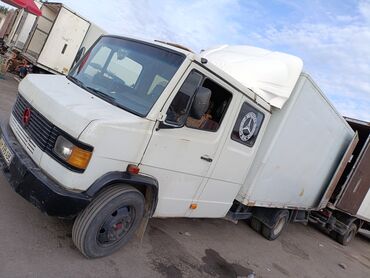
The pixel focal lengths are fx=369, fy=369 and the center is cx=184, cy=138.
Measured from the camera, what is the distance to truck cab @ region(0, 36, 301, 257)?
354 centimetres

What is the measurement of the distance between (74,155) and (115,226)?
1004 millimetres

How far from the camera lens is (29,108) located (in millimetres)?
4062

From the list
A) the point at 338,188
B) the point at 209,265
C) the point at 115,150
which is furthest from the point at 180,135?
the point at 338,188

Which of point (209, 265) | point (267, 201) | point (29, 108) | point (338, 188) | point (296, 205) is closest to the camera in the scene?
point (29, 108)

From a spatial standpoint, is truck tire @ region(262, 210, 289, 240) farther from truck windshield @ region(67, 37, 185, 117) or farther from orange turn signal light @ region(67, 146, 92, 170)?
orange turn signal light @ region(67, 146, 92, 170)

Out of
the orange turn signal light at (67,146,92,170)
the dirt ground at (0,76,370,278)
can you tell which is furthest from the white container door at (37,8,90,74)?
the orange turn signal light at (67,146,92,170)

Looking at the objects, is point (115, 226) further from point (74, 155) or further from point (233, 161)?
point (233, 161)

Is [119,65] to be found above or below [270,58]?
below

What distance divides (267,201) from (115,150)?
3.72m

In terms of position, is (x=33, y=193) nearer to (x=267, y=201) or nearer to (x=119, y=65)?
(x=119, y=65)

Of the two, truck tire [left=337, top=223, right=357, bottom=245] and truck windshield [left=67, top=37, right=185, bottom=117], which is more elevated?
truck windshield [left=67, top=37, right=185, bottom=117]

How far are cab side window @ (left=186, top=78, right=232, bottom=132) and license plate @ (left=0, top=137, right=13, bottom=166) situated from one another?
2.09 m

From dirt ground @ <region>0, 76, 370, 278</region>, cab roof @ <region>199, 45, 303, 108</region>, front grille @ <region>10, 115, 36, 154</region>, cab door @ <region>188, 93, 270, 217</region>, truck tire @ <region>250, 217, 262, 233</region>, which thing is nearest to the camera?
dirt ground @ <region>0, 76, 370, 278</region>

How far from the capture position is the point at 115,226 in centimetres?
403
